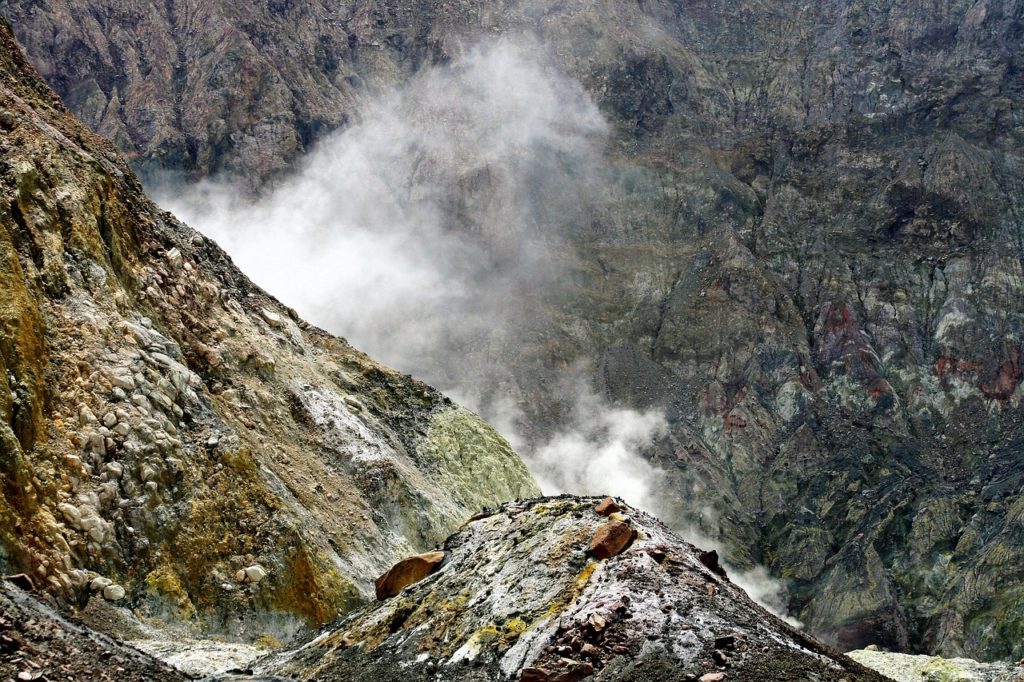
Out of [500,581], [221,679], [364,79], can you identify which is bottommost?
[221,679]

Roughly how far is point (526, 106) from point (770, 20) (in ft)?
158

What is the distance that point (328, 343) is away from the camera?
64812mm

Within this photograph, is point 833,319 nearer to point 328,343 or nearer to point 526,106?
point 526,106

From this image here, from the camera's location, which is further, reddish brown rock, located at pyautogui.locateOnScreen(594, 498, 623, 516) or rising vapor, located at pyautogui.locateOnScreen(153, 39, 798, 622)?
rising vapor, located at pyautogui.locateOnScreen(153, 39, 798, 622)

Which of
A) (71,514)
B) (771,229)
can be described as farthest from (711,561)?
(771,229)

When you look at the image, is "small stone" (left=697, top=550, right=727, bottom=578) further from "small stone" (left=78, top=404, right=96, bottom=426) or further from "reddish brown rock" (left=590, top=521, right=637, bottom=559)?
"small stone" (left=78, top=404, right=96, bottom=426)

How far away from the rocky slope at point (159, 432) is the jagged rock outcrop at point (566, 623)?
25.8ft

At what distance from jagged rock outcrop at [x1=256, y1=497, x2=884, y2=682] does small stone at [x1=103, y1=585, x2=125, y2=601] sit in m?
6.60

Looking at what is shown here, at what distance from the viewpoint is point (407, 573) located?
3325 centimetres

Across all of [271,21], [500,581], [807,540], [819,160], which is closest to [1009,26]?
[819,160]

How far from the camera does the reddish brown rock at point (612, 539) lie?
2769 cm

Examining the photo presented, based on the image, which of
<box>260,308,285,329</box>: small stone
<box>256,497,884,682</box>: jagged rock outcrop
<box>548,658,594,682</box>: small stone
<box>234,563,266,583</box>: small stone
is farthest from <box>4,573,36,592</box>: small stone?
<box>260,308,285,329</box>: small stone

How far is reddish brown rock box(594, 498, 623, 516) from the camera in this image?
30.0 metres

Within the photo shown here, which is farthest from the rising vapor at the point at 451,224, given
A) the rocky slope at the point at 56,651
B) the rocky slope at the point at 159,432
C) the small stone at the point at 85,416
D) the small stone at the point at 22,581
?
the rocky slope at the point at 56,651
